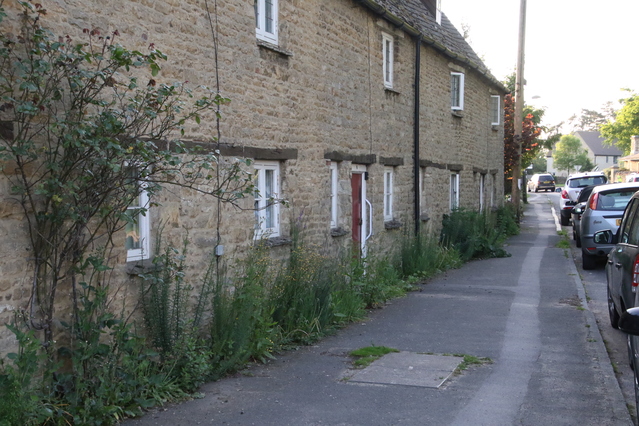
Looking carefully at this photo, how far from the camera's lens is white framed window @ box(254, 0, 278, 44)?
919 centimetres

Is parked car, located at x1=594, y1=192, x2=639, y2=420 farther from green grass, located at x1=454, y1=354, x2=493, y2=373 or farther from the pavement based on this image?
green grass, located at x1=454, y1=354, x2=493, y2=373

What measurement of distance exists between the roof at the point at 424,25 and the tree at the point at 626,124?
4989cm

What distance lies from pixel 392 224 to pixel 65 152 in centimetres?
951

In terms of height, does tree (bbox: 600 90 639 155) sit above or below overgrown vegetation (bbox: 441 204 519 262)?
above

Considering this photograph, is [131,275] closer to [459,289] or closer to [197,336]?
[197,336]

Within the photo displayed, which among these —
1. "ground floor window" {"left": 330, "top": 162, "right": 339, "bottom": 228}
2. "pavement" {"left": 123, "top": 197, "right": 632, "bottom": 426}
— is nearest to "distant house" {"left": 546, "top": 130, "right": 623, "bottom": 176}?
"ground floor window" {"left": 330, "top": 162, "right": 339, "bottom": 228}

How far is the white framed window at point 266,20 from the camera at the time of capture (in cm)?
919

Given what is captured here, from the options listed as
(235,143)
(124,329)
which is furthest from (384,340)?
(124,329)

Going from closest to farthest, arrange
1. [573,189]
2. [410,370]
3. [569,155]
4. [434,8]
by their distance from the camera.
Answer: [410,370] → [434,8] → [573,189] → [569,155]

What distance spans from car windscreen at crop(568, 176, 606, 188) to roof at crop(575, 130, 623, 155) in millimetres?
90757

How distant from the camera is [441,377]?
694 centimetres

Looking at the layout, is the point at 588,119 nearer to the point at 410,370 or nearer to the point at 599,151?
the point at 599,151

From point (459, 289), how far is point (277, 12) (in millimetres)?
6242

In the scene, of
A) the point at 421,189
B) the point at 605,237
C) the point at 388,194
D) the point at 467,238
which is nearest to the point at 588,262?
the point at 467,238
